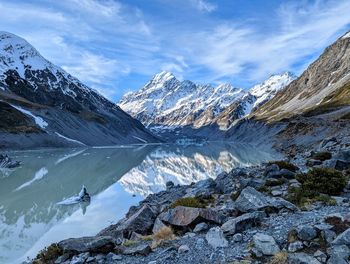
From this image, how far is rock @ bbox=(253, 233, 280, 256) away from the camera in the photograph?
1090cm

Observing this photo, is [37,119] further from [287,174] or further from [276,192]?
[276,192]

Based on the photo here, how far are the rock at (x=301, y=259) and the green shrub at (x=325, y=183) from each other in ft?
27.6

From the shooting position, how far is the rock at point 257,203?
50.5 ft

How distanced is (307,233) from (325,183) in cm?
784

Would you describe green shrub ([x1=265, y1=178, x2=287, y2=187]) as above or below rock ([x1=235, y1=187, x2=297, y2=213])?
above

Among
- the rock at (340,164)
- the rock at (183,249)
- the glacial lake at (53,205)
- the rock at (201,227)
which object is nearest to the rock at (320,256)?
the rock at (183,249)

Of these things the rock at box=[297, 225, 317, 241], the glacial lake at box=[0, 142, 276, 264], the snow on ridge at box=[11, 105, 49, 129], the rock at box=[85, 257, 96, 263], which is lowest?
the rock at box=[297, 225, 317, 241]

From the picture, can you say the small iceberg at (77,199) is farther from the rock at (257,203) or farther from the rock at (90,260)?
the rock at (90,260)

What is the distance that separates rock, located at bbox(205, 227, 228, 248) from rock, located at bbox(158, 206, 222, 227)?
166 cm

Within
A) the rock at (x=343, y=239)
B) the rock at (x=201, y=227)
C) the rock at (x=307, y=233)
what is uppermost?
the rock at (x=201, y=227)

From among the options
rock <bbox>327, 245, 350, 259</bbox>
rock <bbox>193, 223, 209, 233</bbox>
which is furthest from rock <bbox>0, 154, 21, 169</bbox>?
rock <bbox>327, 245, 350, 259</bbox>

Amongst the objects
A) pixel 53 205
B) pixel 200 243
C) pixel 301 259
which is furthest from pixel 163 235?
pixel 53 205

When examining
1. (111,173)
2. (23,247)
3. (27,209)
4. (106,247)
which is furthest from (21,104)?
(106,247)

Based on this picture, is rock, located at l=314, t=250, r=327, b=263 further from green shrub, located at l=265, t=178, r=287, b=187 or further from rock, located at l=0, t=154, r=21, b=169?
rock, located at l=0, t=154, r=21, b=169
